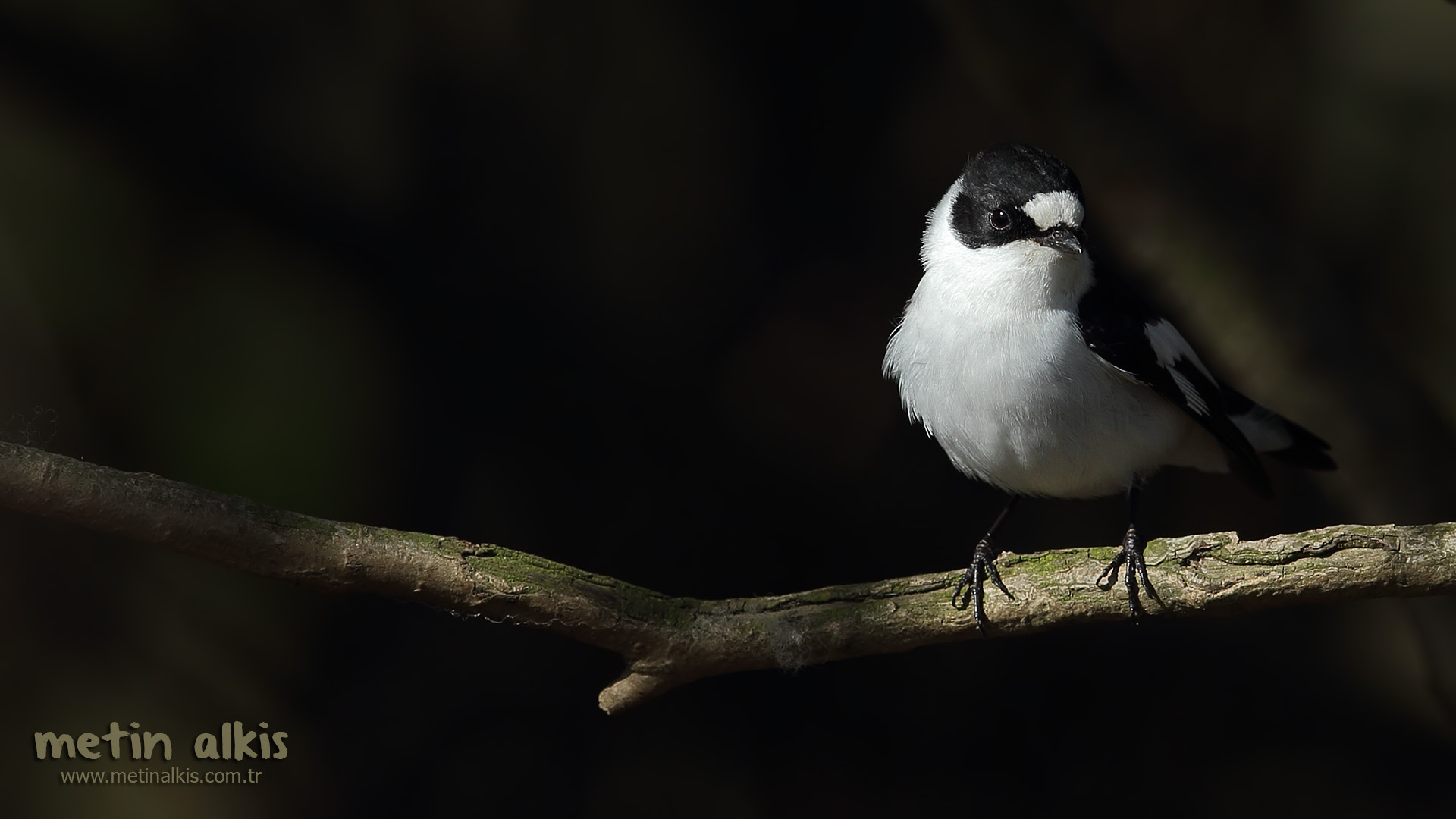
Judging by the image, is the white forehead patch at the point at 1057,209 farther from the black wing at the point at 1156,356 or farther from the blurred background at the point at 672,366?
the blurred background at the point at 672,366

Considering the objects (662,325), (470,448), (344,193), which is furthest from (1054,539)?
(344,193)

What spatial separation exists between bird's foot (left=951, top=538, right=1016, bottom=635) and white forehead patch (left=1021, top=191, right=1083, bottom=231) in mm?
848

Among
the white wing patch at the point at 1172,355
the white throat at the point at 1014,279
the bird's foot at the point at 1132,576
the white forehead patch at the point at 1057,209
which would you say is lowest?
the bird's foot at the point at 1132,576

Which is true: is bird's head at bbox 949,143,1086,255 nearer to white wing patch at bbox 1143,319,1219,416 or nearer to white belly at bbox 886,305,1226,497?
white belly at bbox 886,305,1226,497

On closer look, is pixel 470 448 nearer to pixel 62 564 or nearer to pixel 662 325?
pixel 662 325

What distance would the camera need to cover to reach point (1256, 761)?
4.39 metres

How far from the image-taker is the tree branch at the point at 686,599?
2.16m

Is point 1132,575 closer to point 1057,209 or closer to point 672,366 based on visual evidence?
point 1057,209

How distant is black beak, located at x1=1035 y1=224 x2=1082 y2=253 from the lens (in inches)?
113

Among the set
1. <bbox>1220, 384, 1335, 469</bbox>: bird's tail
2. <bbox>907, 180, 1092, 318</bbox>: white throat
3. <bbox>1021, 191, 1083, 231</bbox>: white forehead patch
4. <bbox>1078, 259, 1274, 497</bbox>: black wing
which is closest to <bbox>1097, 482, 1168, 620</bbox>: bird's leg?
<bbox>1078, 259, 1274, 497</bbox>: black wing

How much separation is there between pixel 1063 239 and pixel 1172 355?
61 centimetres

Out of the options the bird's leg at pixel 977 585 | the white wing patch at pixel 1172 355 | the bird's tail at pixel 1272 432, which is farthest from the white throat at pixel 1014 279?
the bird's tail at pixel 1272 432

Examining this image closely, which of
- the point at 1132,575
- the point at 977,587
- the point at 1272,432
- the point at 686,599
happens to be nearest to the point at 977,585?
the point at 977,587

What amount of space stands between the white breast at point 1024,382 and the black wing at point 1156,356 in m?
0.04
